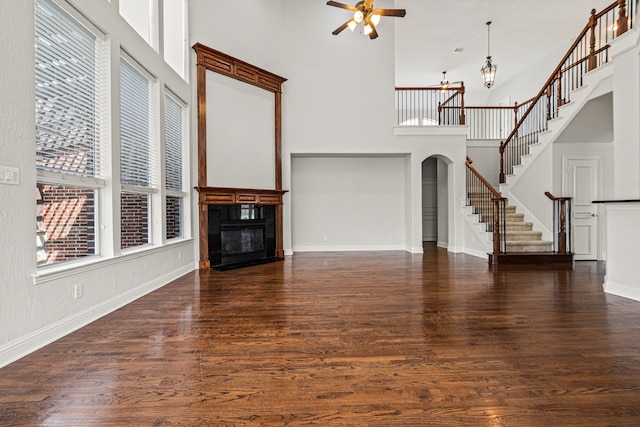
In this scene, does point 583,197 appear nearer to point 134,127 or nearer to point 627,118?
point 627,118

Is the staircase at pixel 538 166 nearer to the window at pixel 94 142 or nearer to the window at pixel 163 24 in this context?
the window at pixel 94 142

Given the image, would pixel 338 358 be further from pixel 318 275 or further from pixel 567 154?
pixel 567 154

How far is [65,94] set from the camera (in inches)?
122

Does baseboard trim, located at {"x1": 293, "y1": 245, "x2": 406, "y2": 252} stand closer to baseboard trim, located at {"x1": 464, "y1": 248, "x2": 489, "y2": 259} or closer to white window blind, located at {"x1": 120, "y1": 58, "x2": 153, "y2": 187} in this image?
baseboard trim, located at {"x1": 464, "y1": 248, "x2": 489, "y2": 259}

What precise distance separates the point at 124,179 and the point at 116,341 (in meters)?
2.08

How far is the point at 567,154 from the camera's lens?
680 cm

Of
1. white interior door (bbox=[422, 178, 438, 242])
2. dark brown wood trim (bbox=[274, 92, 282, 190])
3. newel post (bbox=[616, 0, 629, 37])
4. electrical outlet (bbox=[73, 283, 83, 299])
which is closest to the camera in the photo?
electrical outlet (bbox=[73, 283, 83, 299])

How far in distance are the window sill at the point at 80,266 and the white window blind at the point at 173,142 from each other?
4.62 feet

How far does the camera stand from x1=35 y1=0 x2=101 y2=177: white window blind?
2816 millimetres

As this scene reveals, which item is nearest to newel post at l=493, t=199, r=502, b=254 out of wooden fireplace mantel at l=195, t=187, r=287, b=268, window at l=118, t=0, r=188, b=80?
wooden fireplace mantel at l=195, t=187, r=287, b=268

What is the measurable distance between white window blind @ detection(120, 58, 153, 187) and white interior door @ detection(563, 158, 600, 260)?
769 centimetres

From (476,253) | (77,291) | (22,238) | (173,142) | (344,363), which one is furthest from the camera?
(476,253)

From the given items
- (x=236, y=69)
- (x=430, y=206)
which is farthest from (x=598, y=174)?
(x=236, y=69)

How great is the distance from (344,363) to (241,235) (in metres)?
4.92
